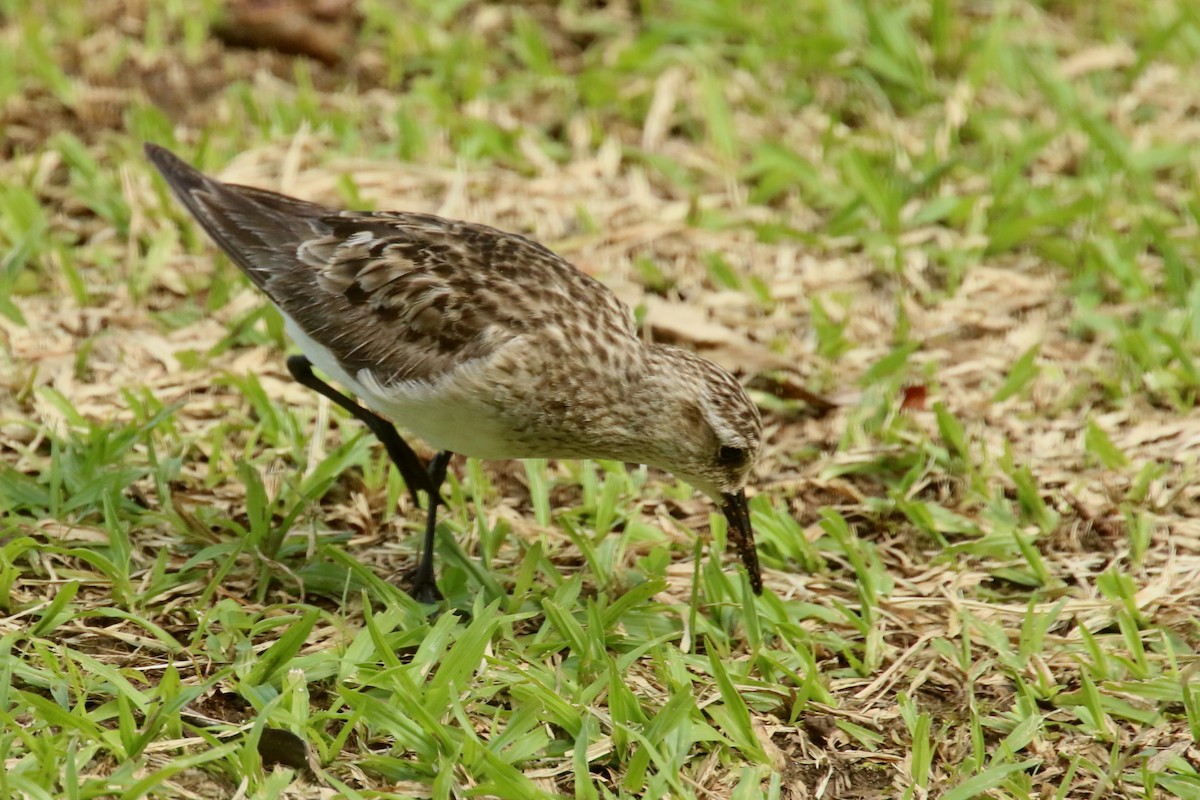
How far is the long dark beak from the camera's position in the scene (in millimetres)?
5977

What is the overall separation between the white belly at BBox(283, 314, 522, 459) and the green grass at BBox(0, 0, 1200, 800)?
1.75ft

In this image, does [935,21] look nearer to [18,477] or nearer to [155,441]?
[155,441]

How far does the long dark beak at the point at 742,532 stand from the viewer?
19.6ft

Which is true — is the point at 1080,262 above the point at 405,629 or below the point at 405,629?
above

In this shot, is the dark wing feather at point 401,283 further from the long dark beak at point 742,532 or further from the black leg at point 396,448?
the long dark beak at point 742,532

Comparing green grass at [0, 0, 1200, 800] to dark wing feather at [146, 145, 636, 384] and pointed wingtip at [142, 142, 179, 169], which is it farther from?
pointed wingtip at [142, 142, 179, 169]

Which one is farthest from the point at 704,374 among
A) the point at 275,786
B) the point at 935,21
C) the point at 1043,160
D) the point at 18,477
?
the point at 935,21

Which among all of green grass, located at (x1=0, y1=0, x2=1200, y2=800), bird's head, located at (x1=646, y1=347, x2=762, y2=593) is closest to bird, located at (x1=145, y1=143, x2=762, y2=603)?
bird's head, located at (x1=646, y1=347, x2=762, y2=593)

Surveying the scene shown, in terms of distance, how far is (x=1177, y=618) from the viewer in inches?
239

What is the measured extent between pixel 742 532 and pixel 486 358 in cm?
122

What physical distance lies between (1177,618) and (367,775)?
3216 mm

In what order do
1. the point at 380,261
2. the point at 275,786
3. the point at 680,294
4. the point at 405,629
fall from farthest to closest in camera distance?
the point at 680,294, the point at 380,261, the point at 405,629, the point at 275,786

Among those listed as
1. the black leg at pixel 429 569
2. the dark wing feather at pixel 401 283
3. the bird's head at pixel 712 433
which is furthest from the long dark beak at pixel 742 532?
the black leg at pixel 429 569

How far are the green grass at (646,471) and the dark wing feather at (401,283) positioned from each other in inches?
31.1
